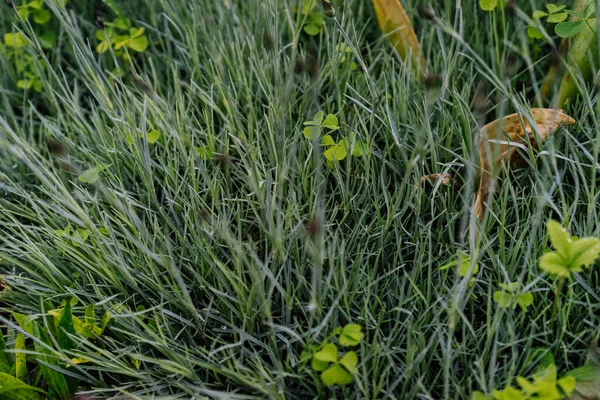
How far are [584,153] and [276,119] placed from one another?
0.85m

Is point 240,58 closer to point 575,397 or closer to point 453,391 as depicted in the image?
point 453,391

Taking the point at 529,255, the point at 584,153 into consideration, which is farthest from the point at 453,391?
the point at 584,153

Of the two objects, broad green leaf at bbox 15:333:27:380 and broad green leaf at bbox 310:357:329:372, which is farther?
broad green leaf at bbox 15:333:27:380

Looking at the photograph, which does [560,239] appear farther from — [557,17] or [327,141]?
[557,17]

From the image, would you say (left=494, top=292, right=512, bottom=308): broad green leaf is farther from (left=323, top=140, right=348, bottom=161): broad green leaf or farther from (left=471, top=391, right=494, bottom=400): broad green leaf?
(left=323, top=140, right=348, bottom=161): broad green leaf

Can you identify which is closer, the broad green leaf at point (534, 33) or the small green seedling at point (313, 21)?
the broad green leaf at point (534, 33)

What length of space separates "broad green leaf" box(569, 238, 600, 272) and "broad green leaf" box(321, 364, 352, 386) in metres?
0.51

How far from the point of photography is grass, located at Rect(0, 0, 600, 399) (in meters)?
1.48

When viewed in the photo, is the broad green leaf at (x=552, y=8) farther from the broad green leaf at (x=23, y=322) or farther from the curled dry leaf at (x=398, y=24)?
the broad green leaf at (x=23, y=322)

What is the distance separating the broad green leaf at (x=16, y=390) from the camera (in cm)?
157

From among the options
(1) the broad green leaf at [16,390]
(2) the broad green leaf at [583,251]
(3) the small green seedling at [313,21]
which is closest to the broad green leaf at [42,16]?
(3) the small green seedling at [313,21]

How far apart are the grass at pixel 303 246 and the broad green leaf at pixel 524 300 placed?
4 centimetres

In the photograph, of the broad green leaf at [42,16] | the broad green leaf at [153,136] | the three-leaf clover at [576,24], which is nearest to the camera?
the three-leaf clover at [576,24]

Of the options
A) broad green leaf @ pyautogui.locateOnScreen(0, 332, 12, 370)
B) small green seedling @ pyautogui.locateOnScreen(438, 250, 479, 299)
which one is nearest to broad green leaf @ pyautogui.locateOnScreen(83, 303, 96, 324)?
broad green leaf @ pyautogui.locateOnScreen(0, 332, 12, 370)
